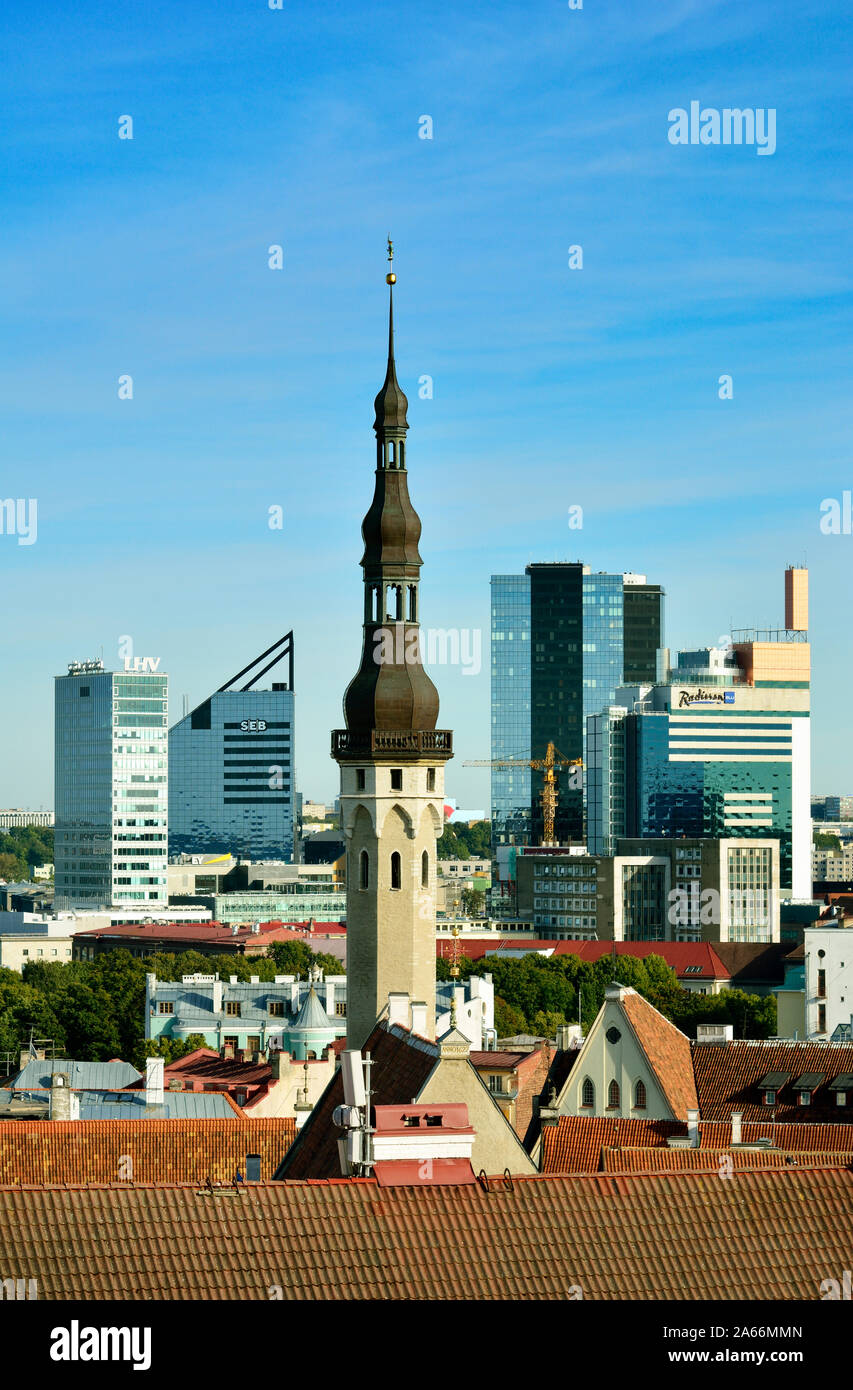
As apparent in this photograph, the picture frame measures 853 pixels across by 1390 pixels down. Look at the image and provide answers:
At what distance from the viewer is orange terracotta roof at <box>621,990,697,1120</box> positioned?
241ft

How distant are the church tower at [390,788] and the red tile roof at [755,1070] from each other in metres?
8.90

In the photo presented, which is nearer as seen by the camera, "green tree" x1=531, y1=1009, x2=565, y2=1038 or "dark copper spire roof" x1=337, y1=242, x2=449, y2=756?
"dark copper spire roof" x1=337, y1=242, x2=449, y2=756

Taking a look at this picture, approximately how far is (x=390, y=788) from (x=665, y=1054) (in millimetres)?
11442

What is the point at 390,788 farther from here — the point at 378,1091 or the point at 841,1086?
the point at 378,1091

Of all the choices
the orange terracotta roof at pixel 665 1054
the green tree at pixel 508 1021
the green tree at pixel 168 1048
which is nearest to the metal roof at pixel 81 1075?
the green tree at pixel 168 1048

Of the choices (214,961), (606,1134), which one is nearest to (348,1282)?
(606,1134)

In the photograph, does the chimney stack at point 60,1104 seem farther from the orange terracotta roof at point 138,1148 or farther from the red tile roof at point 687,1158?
the red tile roof at point 687,1158

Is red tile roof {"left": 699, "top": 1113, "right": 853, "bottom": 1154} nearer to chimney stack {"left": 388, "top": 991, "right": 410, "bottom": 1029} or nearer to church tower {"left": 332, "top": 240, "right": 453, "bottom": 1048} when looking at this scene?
chimney stack {"left": 388, "top": 991, "right": 410, "bottom": 1029}

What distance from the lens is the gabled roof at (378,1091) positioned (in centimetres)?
4894

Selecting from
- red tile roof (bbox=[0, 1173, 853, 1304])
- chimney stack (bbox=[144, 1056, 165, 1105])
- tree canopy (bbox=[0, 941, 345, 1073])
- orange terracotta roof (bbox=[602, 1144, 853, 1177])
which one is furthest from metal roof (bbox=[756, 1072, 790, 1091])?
tree canopy (bbox=[0, 941, 345, 1073])

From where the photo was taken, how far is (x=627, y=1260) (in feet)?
109

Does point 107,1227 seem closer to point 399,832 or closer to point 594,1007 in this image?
point 399,832

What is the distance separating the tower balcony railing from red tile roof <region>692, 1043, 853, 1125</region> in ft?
40.9

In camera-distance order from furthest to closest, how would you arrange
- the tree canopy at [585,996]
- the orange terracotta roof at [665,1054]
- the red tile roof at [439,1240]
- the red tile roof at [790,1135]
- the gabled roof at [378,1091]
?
the tree canopy at [585,996]
the orange terracotta roof at [665,1054]
the red tile roof at [790,1135]
the gabled roof at [378,1091]
the red tile roof at [439,1240]
